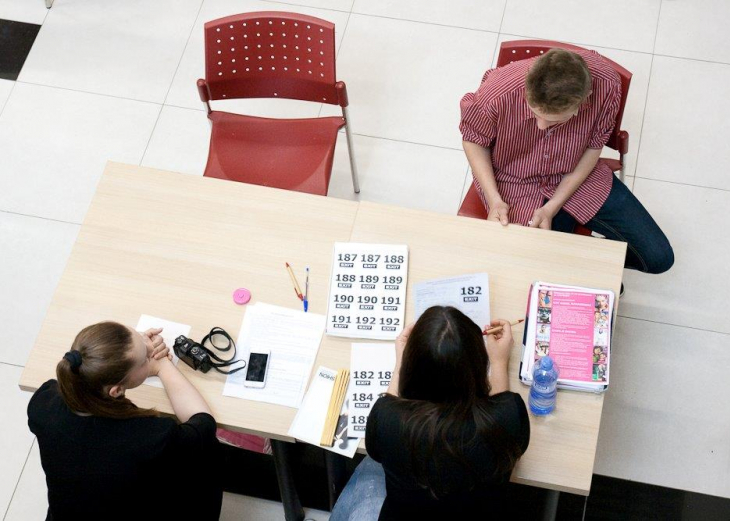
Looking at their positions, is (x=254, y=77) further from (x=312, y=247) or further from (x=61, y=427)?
(x=61, y=427)

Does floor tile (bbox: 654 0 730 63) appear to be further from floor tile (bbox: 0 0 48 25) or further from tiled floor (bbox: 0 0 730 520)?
floor tile (bbox: 0 0 48 25)

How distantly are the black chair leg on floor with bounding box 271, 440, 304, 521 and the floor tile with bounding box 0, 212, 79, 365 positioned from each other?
1.25m

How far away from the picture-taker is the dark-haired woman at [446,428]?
1715mm

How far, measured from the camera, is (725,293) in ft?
9.91

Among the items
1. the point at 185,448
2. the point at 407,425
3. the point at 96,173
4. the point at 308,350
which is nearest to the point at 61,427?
the point at 185,448

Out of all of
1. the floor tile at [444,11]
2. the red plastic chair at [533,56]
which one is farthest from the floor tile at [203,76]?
the red plastic chair at [533,56]

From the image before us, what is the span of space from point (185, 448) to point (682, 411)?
1838 mm

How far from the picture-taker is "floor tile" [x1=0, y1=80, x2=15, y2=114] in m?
3.61

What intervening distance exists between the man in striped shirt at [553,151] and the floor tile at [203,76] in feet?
3.97

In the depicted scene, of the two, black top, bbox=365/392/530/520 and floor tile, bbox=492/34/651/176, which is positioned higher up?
floor tile, bbox=492/34/651/176

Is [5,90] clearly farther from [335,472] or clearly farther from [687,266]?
[687,266]

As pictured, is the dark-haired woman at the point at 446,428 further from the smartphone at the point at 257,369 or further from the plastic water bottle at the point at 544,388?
the smartphone at the point at 257,369

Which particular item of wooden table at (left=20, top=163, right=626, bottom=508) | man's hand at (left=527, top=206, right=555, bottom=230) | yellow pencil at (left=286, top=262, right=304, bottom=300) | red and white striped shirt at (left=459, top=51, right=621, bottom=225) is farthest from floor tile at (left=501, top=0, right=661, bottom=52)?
yellow pencil at (left=286, top=262, right=304, bottom=300)

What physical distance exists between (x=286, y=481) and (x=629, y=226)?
140cm
